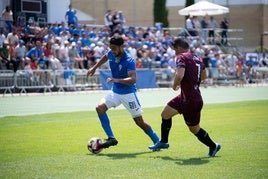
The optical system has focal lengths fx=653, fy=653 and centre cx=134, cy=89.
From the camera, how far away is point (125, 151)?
37.6 feet

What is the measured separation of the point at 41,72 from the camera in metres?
28.9

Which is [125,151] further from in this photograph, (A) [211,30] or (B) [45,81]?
(A) [211,30]

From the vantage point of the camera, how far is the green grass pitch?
9023 millimetres

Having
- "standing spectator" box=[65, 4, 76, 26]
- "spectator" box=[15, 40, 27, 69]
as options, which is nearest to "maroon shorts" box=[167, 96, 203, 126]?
"spectator" box=[15, 40, 27, 69]

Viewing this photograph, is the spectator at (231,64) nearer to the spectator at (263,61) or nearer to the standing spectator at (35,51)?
the spectator at (263,61)

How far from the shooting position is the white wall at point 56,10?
3700 cm

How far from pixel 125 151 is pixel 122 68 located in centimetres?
148

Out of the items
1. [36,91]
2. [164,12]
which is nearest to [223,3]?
[164,12]

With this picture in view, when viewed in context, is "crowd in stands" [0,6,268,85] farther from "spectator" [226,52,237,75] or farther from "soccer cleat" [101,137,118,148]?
"soccer cleat" [101,137,118,148]

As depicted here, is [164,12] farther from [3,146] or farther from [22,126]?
[3,146]

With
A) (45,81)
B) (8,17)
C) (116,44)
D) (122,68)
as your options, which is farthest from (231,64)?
(116,44)

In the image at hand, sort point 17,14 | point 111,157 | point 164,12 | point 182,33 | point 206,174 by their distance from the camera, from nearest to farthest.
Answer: point 206,174 < point 111,157 < point 17,14 < point 182,33 < point 164,12

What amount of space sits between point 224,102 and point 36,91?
9.06 metres

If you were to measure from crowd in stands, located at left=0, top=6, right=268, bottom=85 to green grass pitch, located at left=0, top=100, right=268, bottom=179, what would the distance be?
451 inches
